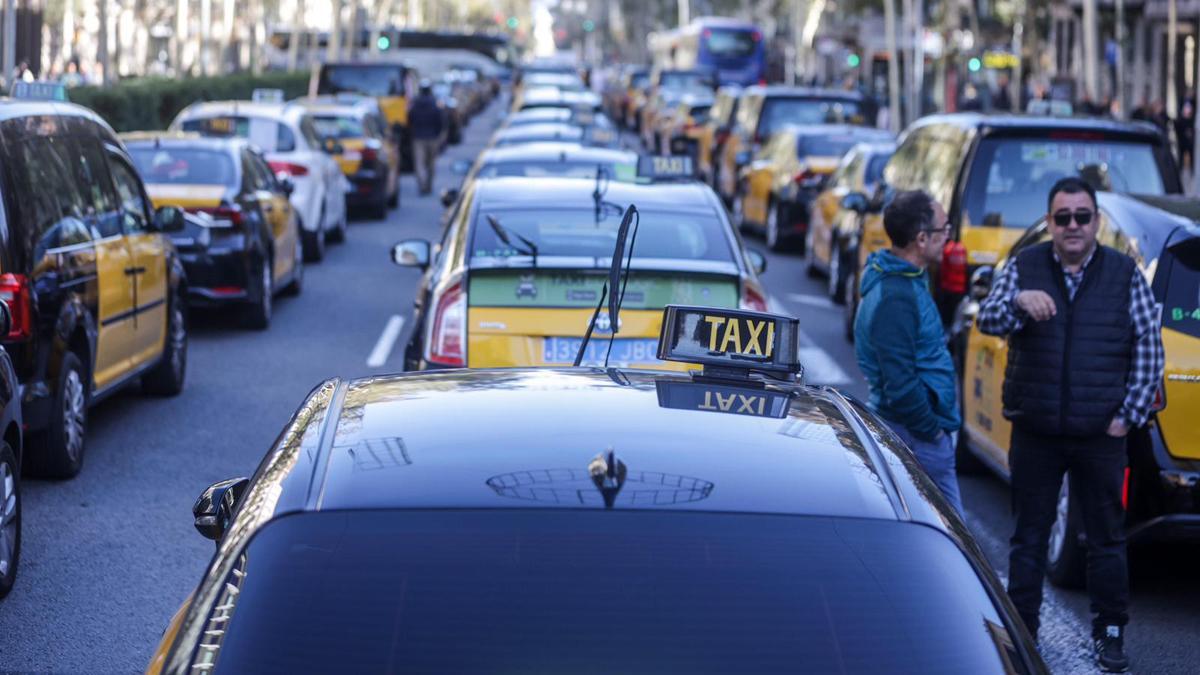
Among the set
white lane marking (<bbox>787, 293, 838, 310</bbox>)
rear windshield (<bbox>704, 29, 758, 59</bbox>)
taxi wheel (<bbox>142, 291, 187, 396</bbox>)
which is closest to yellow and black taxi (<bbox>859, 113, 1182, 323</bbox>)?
taxi wheel (<bbox>142, 291, 187, 396</bbox>)

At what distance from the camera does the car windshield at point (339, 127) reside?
27.2m

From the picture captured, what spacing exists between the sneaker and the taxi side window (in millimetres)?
6364

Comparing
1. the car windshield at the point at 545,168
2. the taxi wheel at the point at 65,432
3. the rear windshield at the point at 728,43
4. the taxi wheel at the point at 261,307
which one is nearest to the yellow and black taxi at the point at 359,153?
the taxi wheel at the point at 261,307

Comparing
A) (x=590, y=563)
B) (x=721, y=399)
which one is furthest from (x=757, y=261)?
(x=590, y=563)

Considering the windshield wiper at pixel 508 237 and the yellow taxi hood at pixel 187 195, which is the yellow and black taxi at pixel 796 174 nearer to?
the yellow taxi hood at pixel 187 195

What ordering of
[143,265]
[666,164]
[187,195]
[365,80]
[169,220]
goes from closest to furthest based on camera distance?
[143,265] < [169,220] < [666,164] < [187,195] < [365,80]

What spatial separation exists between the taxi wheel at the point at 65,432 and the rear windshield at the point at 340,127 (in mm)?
17137

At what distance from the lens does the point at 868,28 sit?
79.5 m

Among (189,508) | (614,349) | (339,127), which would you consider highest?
(339,127)

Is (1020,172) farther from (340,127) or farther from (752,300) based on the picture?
(340,127)

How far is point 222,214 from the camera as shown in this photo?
15.5m

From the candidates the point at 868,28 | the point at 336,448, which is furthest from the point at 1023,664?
the point at 868,28

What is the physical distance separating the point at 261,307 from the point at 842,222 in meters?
4.93

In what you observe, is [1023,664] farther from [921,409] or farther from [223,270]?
[223,270]
